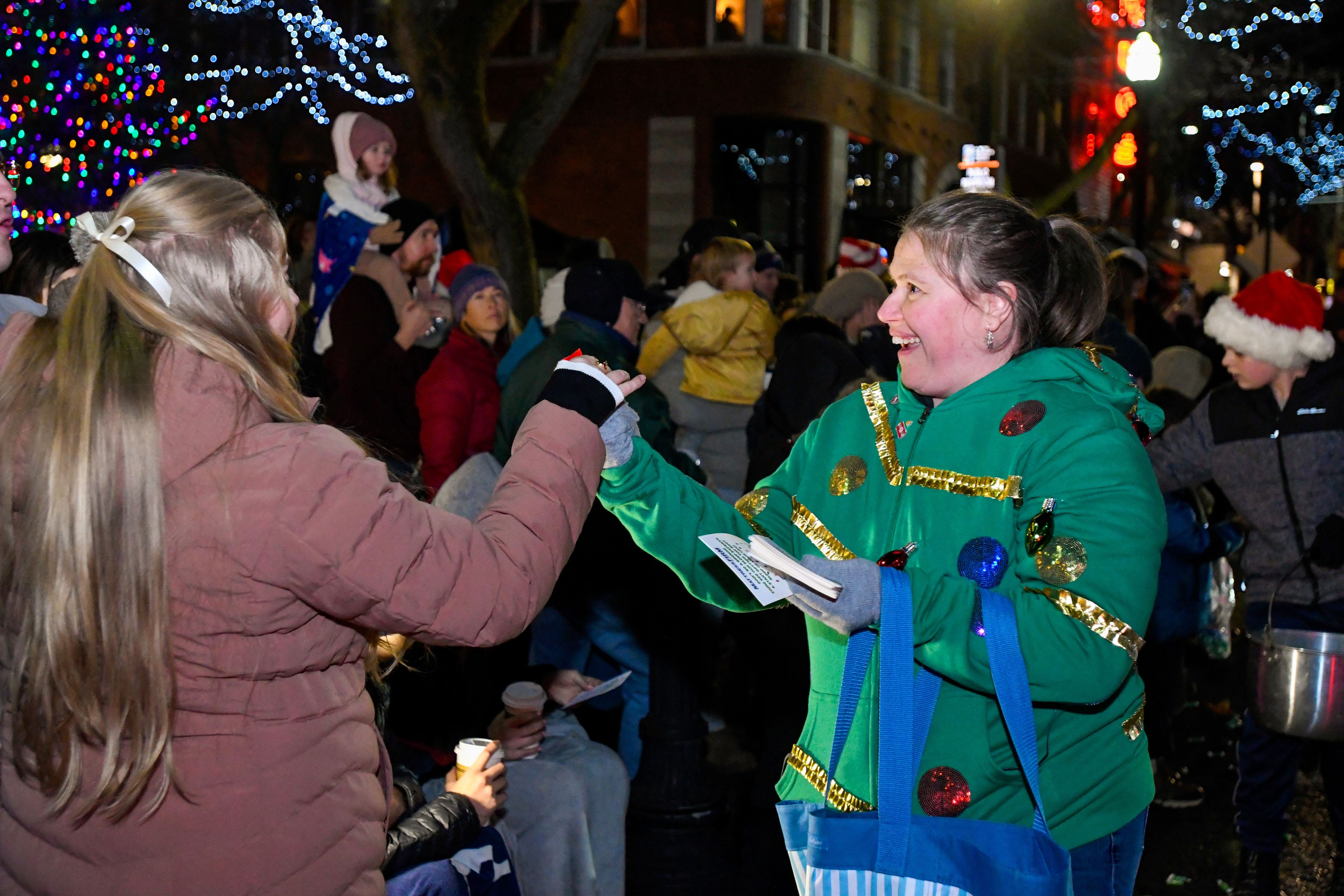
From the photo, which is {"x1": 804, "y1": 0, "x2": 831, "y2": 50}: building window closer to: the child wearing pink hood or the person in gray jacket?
the child wearing pink hood

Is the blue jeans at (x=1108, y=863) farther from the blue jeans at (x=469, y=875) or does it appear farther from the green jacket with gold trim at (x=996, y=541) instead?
the blue jeans at (x=469, y=875)

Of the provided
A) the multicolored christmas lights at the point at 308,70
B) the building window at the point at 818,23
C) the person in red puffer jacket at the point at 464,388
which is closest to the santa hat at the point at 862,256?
the person in red puffer jacket at the point at 464,388

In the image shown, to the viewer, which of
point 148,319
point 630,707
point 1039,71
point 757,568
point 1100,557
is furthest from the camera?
point 1039,71

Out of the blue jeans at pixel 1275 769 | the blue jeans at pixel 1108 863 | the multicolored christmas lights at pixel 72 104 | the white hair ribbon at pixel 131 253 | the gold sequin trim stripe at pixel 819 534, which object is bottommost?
the blue jeans at pixel 1275 769

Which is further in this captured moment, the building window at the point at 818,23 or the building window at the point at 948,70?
the building window at the point at 948,70

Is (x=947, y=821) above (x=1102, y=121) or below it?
below

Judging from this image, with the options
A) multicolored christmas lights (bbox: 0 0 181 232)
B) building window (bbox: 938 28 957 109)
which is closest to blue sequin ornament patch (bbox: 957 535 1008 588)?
multicolored christmas lights (bbox: 0 0 181 232)

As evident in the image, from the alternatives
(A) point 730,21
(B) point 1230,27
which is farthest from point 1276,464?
(B) point 1230,27

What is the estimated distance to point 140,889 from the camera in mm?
2006

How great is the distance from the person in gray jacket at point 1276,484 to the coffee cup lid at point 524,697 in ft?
8.96

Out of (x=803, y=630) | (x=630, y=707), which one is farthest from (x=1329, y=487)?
(x=630, y=707)

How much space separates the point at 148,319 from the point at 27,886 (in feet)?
Answer: 3.12

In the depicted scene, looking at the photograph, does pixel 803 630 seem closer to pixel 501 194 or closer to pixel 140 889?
pixel 140 889

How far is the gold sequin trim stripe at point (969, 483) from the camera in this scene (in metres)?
2.51
